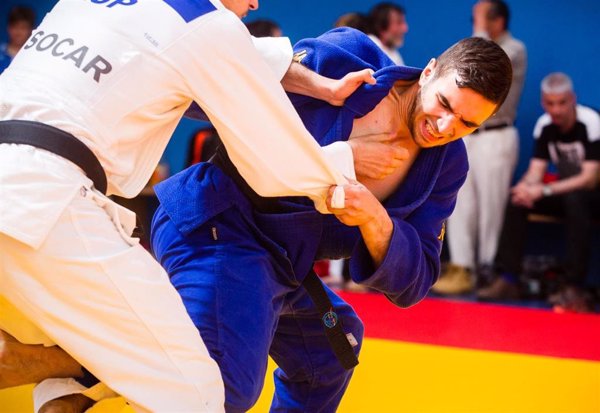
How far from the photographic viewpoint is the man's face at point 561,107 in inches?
279

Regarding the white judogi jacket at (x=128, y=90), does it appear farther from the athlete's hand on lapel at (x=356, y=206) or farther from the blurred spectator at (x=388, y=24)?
the blurred spectator at (x=388, y=24)

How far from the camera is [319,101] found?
3023 mm

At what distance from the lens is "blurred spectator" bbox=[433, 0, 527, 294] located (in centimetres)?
730

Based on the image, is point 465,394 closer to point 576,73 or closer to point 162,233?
point 162,233

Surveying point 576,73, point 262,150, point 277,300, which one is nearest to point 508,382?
point 277,300

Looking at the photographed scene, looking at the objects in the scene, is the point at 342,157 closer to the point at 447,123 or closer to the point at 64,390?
the point at 447,123

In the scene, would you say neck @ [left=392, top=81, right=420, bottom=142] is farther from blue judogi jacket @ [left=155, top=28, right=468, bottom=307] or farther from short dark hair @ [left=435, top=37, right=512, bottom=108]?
short dark hair @ [left=435, top=37, right=512, bottom=108]

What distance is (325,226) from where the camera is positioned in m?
3.03

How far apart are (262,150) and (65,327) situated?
0.67 meters

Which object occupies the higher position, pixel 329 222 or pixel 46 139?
pixel 46 139

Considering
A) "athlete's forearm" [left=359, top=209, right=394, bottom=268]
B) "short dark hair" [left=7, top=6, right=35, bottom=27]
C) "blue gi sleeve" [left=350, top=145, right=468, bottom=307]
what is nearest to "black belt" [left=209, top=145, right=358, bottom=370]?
"blue gi sleeve" [left=350, top=145, right=468, bottom=307]

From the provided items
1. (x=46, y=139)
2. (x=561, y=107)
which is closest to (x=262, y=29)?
(x=561, y=107)

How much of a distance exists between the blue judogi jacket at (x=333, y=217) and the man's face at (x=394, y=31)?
14.7 ft

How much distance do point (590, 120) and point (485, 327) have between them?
2540 millimetres
